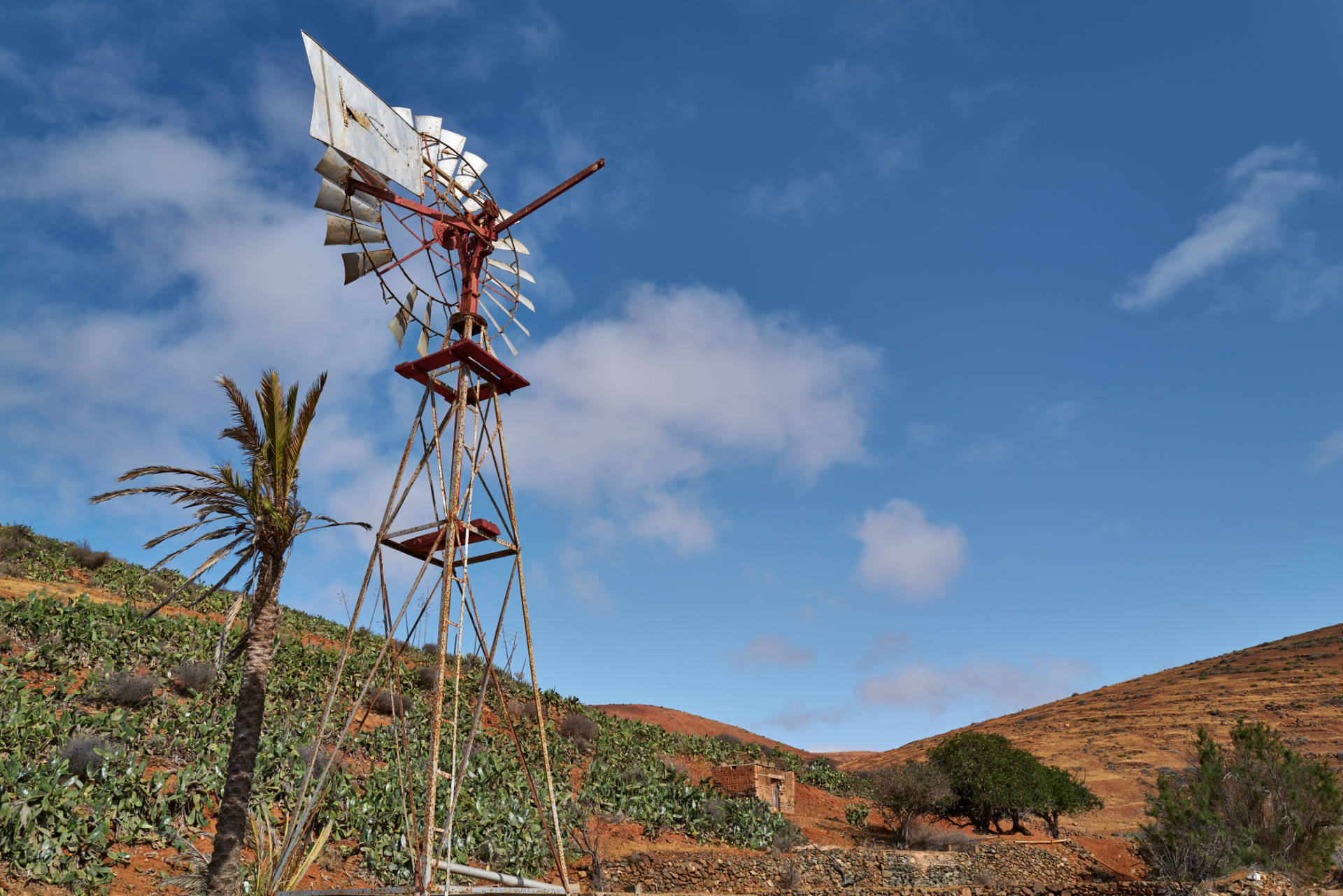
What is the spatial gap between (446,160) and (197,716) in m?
12.6

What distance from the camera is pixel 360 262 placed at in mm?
11297

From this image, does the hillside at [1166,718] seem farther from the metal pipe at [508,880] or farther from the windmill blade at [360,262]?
the windmill blade at [360,262]

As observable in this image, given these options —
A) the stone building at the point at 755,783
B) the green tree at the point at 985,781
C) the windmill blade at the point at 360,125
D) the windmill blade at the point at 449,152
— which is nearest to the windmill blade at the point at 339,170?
the windmill blade at the point at 360,125

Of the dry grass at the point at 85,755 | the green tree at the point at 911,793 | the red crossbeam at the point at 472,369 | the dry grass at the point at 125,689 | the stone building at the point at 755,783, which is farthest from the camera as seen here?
the green tree at the point at 911,793

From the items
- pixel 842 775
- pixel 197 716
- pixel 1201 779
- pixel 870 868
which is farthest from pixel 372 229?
pixel 842 775

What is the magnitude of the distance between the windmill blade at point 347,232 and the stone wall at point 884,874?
1492 cm

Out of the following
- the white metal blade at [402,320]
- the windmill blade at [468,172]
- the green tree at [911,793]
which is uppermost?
the windmill blade at [468,172]

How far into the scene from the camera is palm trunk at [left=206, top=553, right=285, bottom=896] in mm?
10305

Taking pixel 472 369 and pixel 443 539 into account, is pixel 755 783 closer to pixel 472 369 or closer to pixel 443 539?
pixel 443 539

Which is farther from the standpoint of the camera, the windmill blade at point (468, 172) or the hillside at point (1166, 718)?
the hillside at point (1166, 718)

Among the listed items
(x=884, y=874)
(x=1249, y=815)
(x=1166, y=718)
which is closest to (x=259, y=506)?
(x=884, y=874)

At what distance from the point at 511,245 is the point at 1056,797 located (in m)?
31.4

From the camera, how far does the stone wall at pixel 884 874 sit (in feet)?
61.6

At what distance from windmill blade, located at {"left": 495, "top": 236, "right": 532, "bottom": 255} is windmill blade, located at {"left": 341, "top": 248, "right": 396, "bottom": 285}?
1.77 metres
